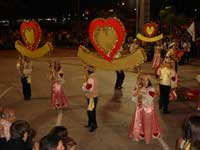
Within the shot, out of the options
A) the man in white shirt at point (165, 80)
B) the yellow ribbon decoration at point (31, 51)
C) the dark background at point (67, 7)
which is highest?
the dark background at point (67, 7)

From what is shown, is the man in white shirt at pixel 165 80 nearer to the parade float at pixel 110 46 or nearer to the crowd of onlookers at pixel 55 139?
the parade float at pixel 110 46

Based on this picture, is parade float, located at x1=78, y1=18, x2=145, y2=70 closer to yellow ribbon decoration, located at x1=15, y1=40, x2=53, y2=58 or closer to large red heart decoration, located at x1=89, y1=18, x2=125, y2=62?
large red heart decoration, located at x1=89, y1=18, x2=125, y2=62

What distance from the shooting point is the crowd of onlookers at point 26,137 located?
5312mm

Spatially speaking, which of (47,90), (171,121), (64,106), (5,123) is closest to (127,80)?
(47,90)

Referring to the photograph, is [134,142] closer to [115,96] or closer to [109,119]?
[109,119]

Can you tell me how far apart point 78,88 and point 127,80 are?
8.80ft

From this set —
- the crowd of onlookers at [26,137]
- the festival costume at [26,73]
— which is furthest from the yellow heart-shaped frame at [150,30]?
the crowd of onlookers at [26,137]

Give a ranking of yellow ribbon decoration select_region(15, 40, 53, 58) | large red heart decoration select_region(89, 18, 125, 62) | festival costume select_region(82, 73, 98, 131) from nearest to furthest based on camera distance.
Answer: large red heart decoration select_region(89, 18, 125, 62) < festival costume select_region(82, 73, 98, 131) < yellow ribbon decoration select_region(15, 40, 53, 58)

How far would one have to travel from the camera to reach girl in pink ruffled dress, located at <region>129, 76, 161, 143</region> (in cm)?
968

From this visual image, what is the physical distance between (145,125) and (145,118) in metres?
0.17

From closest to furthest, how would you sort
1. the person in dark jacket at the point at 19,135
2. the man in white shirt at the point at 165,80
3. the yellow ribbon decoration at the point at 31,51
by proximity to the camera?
1. the person in dark jacket at the point at 19,135
2. the man in white shirt at the point at 165,80
3. the yellow ribbon decoration at the point at 31,51

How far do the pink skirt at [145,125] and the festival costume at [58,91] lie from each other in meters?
3.58

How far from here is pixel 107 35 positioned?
30.8ft

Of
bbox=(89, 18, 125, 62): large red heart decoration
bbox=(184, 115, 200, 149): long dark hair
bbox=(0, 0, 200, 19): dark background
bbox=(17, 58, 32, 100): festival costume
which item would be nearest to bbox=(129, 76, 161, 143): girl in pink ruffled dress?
bbox=(89, 18, 125, 62): large red heart decoration
